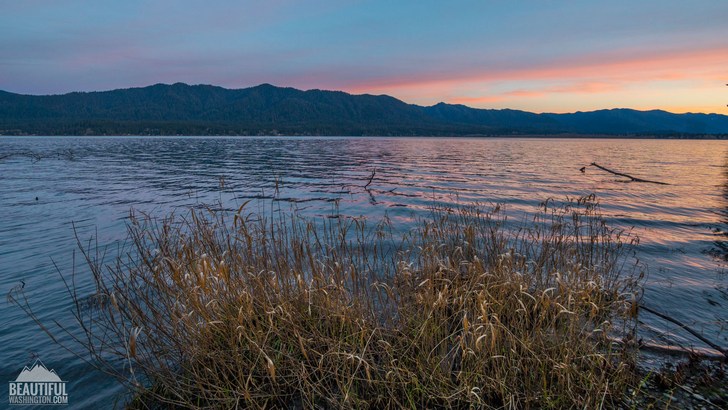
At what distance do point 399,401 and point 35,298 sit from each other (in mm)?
9743

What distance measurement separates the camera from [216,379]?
4676mm

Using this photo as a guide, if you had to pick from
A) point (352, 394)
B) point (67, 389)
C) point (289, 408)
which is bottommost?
point (67, 389)

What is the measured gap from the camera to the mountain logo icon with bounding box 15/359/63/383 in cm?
611

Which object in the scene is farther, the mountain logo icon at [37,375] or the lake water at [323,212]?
the lake water at [323,212]

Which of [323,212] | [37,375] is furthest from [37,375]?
[323,212]

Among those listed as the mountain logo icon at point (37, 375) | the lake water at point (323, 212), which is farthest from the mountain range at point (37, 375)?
the lake water at point (323, 212)

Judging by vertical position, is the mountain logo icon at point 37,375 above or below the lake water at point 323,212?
below

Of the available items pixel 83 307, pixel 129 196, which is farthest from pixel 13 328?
pixel 129 196

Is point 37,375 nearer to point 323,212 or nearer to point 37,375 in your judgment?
point 37,375

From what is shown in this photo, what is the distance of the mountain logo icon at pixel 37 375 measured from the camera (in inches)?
240

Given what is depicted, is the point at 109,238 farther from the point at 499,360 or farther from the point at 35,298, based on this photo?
the point at 499,360

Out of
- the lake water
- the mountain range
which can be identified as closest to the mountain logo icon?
the mountain range

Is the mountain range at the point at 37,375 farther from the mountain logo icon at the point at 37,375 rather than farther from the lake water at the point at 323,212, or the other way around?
the lake water at the point at 323,212

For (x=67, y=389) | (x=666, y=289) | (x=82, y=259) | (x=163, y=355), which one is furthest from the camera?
(x=82, y=259)
